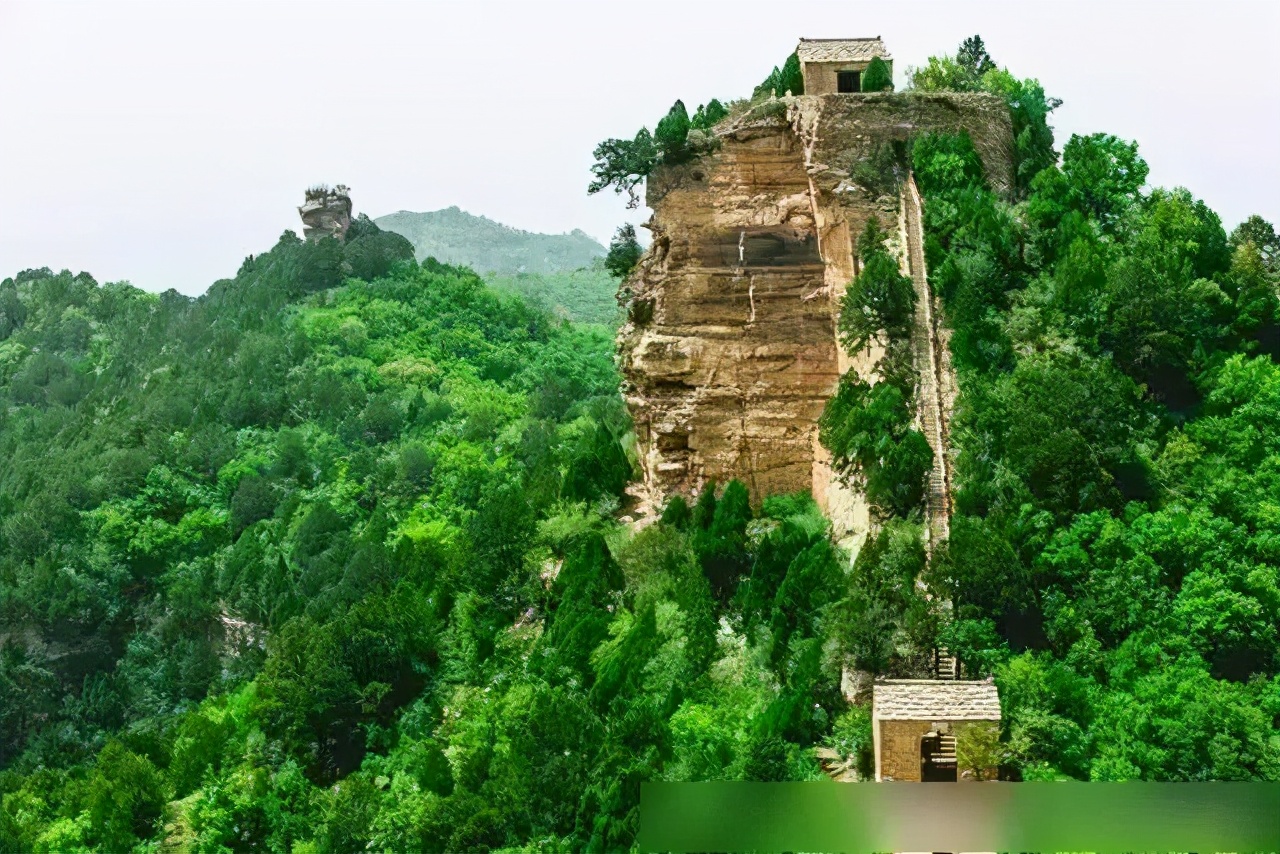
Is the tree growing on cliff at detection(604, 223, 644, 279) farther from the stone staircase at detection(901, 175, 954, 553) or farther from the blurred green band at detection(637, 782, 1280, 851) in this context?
the blurred green band at detection(637, 782, 1280, 851)

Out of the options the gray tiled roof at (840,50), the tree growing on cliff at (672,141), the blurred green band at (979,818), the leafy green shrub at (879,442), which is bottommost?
the blurred green band at (979,818)

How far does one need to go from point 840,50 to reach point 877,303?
6970mm

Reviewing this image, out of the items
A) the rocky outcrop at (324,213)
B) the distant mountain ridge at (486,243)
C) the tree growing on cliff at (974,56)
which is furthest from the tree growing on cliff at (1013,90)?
the distant mountain ridge at (486,243)

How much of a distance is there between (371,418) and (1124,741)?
4222cm

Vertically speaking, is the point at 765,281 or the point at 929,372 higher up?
the point at 765,281

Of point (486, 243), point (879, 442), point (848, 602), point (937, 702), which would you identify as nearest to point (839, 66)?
point (879, 442)

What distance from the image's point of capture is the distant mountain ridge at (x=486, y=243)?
131 metres

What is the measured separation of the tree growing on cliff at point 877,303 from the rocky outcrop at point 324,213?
48.0 meters

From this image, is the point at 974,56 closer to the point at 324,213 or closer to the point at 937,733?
the point at 937,733

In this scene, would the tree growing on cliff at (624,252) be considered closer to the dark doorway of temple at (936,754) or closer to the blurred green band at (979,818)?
the dark doorway of temple at (936,754)

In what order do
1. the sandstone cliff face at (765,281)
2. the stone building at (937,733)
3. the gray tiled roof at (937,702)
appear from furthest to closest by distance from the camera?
the sandstone cliff face at (765,281)
the gray tiled roof at (937,702)
the stone building at (937,733)

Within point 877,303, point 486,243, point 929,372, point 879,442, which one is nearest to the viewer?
point 879,442

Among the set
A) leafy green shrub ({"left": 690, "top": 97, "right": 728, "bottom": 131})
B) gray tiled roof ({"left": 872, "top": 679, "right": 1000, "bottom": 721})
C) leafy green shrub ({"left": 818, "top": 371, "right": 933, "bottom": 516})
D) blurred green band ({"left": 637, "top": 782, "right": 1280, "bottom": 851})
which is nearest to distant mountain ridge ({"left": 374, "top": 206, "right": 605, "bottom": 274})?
leafy green shrub ({"left": 690, "top": 97, "right": 728, "bottom": 131})

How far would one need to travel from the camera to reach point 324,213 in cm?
7781
